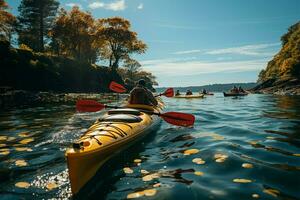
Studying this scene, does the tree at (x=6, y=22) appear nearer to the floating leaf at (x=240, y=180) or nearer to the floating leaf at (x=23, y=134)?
the floating leaf at (x=23, y=134)

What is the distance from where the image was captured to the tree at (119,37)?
169 feet

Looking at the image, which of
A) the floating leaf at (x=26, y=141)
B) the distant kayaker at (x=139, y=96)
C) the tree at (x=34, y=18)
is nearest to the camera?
the floating leaf at (x=26, y=141)

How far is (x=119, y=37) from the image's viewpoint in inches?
2044

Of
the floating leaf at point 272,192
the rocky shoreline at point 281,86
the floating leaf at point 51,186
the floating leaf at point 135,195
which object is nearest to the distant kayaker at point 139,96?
the floating leaf at point 51,186

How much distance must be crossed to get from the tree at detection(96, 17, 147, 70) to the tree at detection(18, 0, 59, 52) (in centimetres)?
1089

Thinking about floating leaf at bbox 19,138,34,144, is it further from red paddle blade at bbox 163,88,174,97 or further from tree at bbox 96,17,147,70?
tree at bbox 96,17,147,70

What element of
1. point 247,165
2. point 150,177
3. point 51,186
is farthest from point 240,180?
point 51,186

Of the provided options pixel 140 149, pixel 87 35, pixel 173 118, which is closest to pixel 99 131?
pixel 140 149

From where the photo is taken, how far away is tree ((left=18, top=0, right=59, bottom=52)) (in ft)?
175

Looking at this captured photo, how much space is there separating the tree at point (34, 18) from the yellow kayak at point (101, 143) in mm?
49231

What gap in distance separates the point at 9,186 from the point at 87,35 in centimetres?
4781

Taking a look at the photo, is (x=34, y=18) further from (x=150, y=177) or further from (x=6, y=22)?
(x=150, y=177)

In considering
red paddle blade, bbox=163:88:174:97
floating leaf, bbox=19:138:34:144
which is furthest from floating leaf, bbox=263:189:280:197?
red paddle blade, bbox=163:88:174:97

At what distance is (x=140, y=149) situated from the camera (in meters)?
7.55
